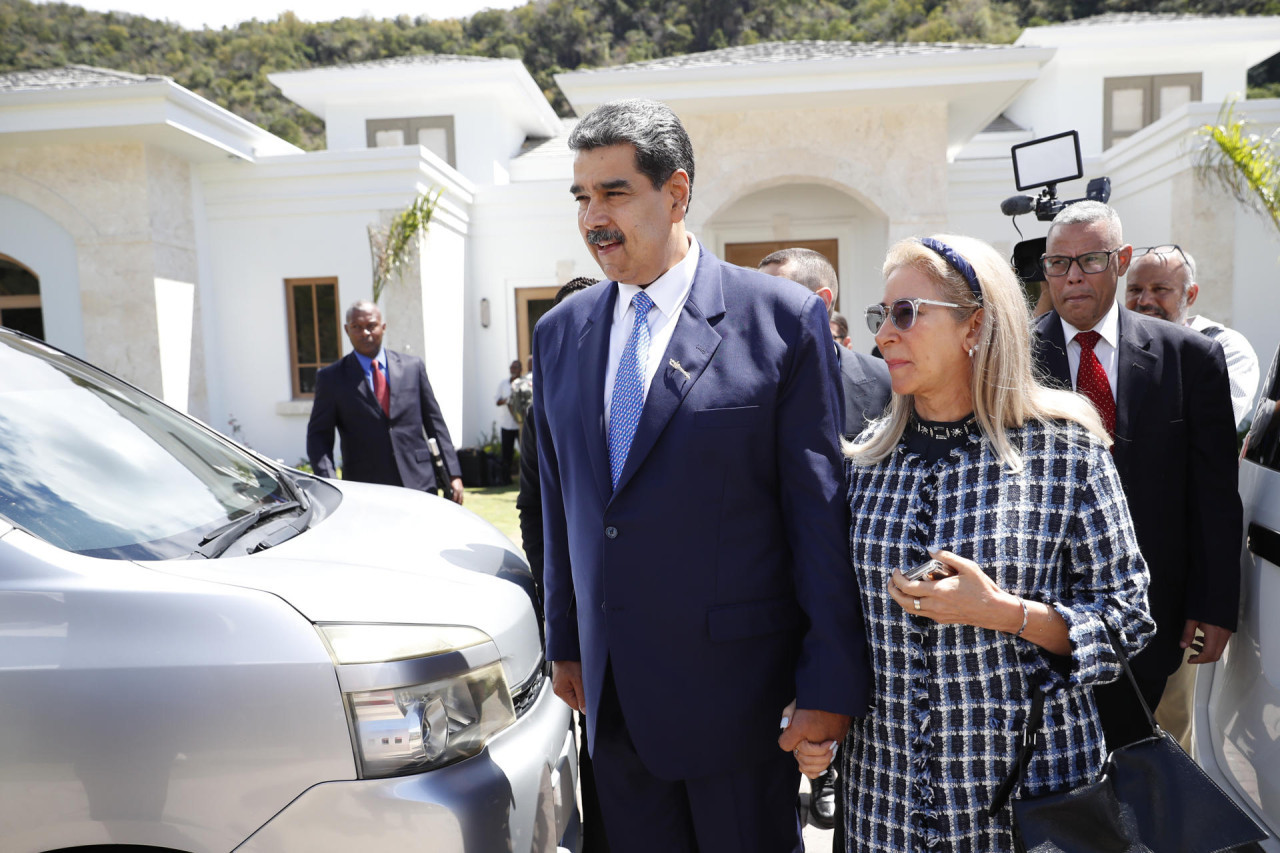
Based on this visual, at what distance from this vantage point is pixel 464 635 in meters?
2.06

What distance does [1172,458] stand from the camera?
2.51 m

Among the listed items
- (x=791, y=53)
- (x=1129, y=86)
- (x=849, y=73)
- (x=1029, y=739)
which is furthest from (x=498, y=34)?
(x=1029, y=739)

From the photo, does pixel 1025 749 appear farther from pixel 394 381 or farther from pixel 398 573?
pixel 394 381

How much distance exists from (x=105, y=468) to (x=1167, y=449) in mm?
2923

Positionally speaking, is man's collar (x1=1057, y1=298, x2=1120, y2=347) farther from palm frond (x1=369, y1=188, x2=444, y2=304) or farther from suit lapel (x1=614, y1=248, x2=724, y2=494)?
palm frond (x1=369, y1=188, x2=444, y2=304)

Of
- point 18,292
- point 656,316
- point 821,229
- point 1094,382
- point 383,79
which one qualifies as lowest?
point 1094,382

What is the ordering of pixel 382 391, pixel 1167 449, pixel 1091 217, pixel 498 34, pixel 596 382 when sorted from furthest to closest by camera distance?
pixel 498 34
pixel 382 391
pixel 1091 217
pixel 1167 449
pixel 596 382

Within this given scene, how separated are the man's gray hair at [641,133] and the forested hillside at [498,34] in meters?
32.0

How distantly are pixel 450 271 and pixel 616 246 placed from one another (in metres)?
11.3

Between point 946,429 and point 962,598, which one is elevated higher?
point 946,429

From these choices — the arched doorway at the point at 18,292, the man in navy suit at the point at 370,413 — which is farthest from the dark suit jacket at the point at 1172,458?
the arched doorway at the point at 18,292

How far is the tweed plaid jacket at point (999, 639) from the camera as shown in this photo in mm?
1745

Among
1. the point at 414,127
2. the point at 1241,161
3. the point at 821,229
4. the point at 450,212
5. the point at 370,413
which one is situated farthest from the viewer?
the point at 414,127

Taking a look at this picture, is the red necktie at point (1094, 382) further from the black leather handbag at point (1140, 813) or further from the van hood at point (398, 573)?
the van hood at point (398, 573)
